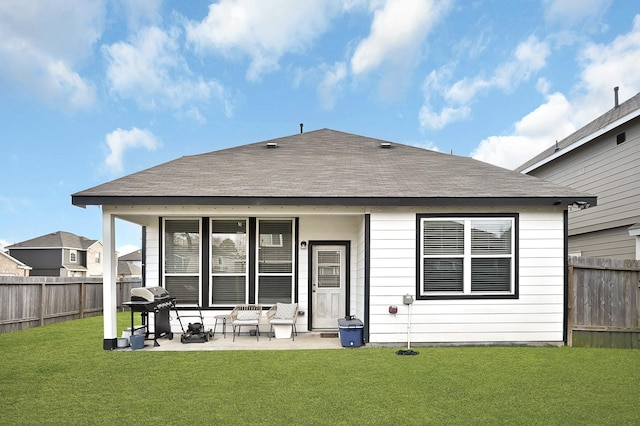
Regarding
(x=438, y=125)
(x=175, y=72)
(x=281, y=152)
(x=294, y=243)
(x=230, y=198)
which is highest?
(x=175, y=72)

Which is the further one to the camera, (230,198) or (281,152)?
(281,152)

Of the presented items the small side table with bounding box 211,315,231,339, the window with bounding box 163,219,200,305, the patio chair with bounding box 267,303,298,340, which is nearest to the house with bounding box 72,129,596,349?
the window with bounding box 163,219,200,305

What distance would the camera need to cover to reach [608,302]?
904 centimetres

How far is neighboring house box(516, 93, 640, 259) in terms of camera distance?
11867mm

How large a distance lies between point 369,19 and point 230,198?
9.95 m

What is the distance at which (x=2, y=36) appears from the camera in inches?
642

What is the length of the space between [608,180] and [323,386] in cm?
1076

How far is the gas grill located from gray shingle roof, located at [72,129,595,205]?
1627mm

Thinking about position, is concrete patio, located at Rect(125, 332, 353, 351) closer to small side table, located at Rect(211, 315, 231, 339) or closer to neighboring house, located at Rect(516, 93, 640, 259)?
small side table, located at Rect(211, 315, 231, 339)

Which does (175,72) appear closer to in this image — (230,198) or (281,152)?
(281,152)

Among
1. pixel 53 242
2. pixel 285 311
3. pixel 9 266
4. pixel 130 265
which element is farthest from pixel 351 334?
pixel 130 265

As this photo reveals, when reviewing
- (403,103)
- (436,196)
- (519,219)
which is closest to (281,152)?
(436,196)

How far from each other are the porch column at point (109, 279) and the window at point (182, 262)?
5.11 feet

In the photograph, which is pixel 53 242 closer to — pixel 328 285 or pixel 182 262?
pixel 182 262
